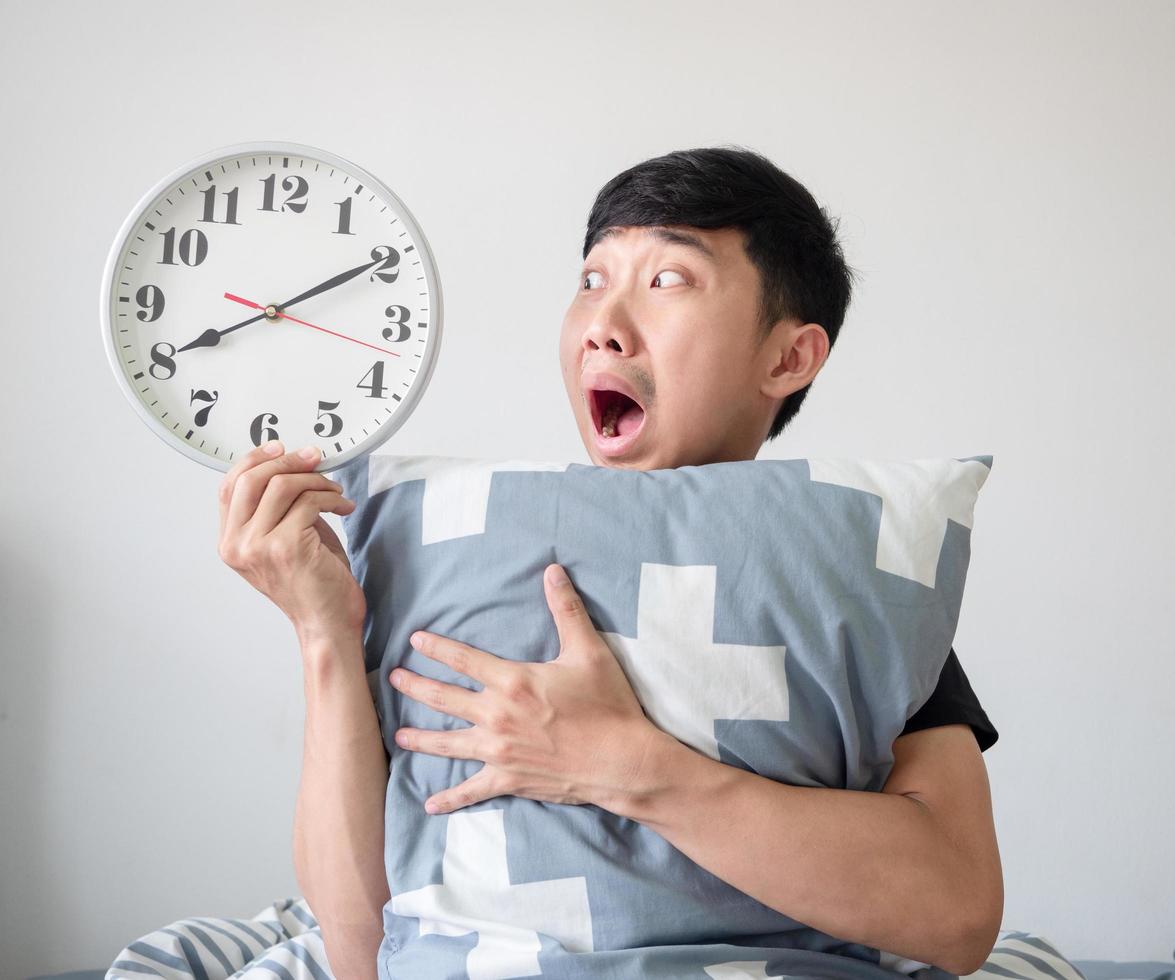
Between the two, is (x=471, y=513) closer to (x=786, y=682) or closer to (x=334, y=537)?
(x=334, y=537)

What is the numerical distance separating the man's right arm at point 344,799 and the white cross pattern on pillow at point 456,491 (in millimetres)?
128

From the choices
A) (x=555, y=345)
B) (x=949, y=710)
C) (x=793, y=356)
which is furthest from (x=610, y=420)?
(x=555, y=345)

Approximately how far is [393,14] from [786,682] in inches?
74.1

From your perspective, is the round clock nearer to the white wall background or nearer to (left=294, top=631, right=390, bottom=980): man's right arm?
(left=294, top=631, right=390, bottom=980): man's right arm

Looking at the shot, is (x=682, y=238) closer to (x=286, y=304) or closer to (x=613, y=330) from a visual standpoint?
(x=613, y=330)

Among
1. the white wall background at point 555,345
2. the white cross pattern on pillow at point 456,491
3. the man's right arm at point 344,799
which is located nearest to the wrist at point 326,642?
the man's right arm at point 344,799

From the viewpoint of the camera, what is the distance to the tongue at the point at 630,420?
118 centimetres

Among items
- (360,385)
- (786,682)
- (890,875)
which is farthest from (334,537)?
(890,875)

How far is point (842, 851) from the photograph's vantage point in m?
0.93

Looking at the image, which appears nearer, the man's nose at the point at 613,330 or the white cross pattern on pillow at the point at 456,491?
the white cross pattern on pillow at the point at 456,491

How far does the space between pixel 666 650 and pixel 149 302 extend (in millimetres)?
566

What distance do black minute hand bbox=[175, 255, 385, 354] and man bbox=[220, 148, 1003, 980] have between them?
0.14m

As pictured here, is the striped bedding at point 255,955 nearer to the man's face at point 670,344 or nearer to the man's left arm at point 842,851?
the man's left arm at point 842,851

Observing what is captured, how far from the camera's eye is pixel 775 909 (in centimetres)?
95
